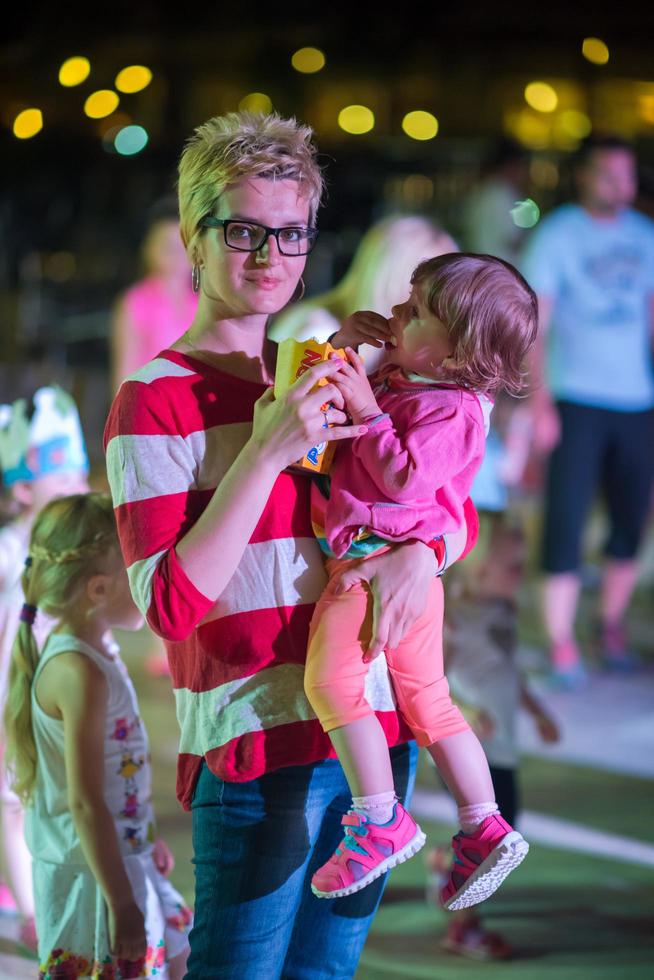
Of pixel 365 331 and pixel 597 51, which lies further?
pixel 597 51

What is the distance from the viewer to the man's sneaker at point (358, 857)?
6.02 ft

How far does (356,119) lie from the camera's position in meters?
20.3

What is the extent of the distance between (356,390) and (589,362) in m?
4.06

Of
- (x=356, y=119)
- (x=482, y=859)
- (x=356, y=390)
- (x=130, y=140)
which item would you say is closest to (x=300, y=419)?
(x=356, y=390)

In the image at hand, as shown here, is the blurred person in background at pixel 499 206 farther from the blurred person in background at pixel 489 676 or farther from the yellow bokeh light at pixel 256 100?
the yellow bokeh light at pixel 256 100

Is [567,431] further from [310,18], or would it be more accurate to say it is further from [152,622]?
[310,18]

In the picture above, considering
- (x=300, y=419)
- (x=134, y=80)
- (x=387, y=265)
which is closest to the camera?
(x=300, y=419)

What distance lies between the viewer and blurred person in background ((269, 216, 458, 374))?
148 inches

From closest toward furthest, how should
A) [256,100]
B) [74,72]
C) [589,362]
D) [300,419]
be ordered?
1. [300,419]
2. [589,362]
3. [74,72]
4. [256,100]

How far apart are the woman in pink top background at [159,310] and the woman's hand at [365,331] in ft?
10.8

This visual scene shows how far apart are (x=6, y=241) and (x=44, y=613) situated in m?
10.7

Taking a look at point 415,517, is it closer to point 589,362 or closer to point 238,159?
point 238,159

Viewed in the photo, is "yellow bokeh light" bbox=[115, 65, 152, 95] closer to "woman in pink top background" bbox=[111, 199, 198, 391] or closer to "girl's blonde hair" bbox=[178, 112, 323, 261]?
"woman in pink top background" bbox=[111, 199, 198, 391]

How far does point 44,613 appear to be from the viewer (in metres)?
2.56
